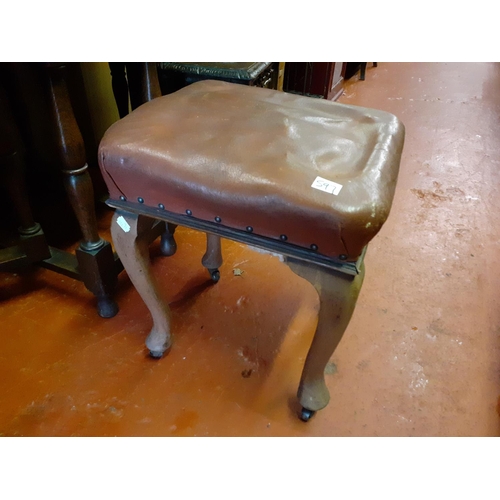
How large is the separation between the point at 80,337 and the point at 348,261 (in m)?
0.78

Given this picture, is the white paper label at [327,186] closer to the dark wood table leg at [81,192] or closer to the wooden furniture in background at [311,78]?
the dark wood table leg at [81,192]

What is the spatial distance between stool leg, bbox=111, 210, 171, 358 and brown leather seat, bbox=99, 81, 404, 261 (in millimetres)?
52

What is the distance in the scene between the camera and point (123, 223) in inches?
33.7

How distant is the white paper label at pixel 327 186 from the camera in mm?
654

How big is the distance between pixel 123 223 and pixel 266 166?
331mm

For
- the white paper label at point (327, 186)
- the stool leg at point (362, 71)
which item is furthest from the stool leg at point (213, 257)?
the stool leg at point (362, 71)

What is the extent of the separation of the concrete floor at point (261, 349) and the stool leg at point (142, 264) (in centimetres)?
7

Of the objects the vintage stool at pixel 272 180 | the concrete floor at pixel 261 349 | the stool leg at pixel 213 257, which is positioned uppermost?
the vintage stool at pixel 272 180

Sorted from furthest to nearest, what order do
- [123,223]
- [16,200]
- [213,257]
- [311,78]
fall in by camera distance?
[311,78] < [213,257] < [16,200] < [123,223]

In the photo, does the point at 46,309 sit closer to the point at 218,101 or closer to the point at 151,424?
the point at 151,424

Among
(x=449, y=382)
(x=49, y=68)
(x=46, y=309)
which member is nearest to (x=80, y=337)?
(x=46, y=309)

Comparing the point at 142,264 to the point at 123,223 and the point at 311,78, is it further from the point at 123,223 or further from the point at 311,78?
the point at 311,78

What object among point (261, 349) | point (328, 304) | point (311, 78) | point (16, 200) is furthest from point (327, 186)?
point (311, 78)

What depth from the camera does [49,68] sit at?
2.87 feet
